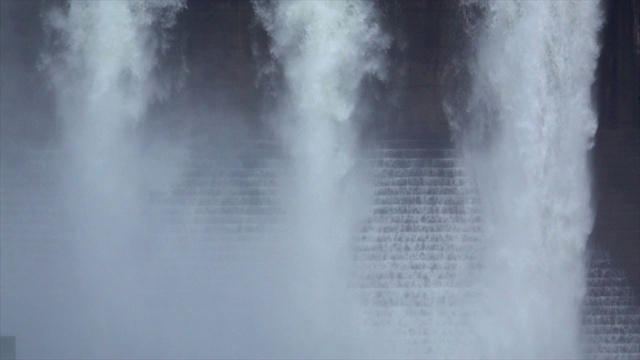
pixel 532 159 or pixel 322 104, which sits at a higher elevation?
pixel 322 104

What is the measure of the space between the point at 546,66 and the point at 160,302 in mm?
6941

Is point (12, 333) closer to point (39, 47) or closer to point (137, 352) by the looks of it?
point (137, 352)

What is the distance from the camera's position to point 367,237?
1534 cm

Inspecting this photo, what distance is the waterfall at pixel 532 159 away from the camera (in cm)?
1486

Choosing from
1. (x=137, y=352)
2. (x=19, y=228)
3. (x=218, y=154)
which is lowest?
(x=137, y=352)

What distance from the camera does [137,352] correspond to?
48.0ft

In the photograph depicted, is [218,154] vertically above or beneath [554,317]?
above

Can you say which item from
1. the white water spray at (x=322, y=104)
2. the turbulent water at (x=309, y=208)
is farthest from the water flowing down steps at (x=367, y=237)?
the white water spray at (x=322, y=104)

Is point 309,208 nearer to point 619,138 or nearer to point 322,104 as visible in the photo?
point 322,104

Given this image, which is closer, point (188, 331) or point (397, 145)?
point (188, 331)

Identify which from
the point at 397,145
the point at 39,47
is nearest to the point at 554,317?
the point at 397,145

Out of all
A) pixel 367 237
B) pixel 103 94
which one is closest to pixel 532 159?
pixel 367 237

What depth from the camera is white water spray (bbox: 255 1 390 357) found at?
15375 mm

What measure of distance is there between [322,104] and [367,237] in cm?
221
